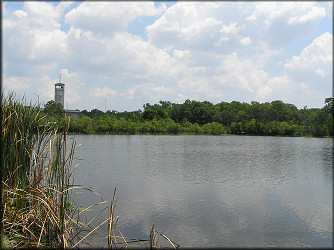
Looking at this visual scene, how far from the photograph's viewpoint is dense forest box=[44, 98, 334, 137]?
217 ft

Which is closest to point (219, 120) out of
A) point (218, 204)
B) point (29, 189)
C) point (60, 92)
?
point (60, 92)

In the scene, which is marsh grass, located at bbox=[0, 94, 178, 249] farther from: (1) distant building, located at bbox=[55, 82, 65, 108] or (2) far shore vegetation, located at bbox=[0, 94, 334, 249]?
(1) distant building, located at bbox=[55, 82, 65, 108]

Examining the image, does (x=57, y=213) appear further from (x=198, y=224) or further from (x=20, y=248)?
(x=198, y=224)

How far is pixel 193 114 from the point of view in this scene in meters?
99.2

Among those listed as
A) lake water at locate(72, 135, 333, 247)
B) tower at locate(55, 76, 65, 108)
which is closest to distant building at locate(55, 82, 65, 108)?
tower at locate(55, 76, 65, 108)

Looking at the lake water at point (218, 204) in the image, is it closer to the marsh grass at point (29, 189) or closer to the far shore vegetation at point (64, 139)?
the far shore vegetation at point (64, 139)

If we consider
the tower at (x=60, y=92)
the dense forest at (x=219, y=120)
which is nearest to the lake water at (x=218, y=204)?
the dense forest at (x=219, y=120)

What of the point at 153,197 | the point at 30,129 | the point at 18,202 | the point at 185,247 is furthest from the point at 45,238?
the point at 153,197

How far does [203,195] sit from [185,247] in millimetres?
4350

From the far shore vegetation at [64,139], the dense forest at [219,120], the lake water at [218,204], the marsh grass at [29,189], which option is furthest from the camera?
the dense forest at [219,120]

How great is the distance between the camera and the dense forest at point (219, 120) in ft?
217

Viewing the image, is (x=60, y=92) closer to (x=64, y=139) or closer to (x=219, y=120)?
(x=219, y=120)

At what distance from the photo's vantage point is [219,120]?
299ft

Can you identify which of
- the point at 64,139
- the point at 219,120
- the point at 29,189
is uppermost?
the point at 219,120
